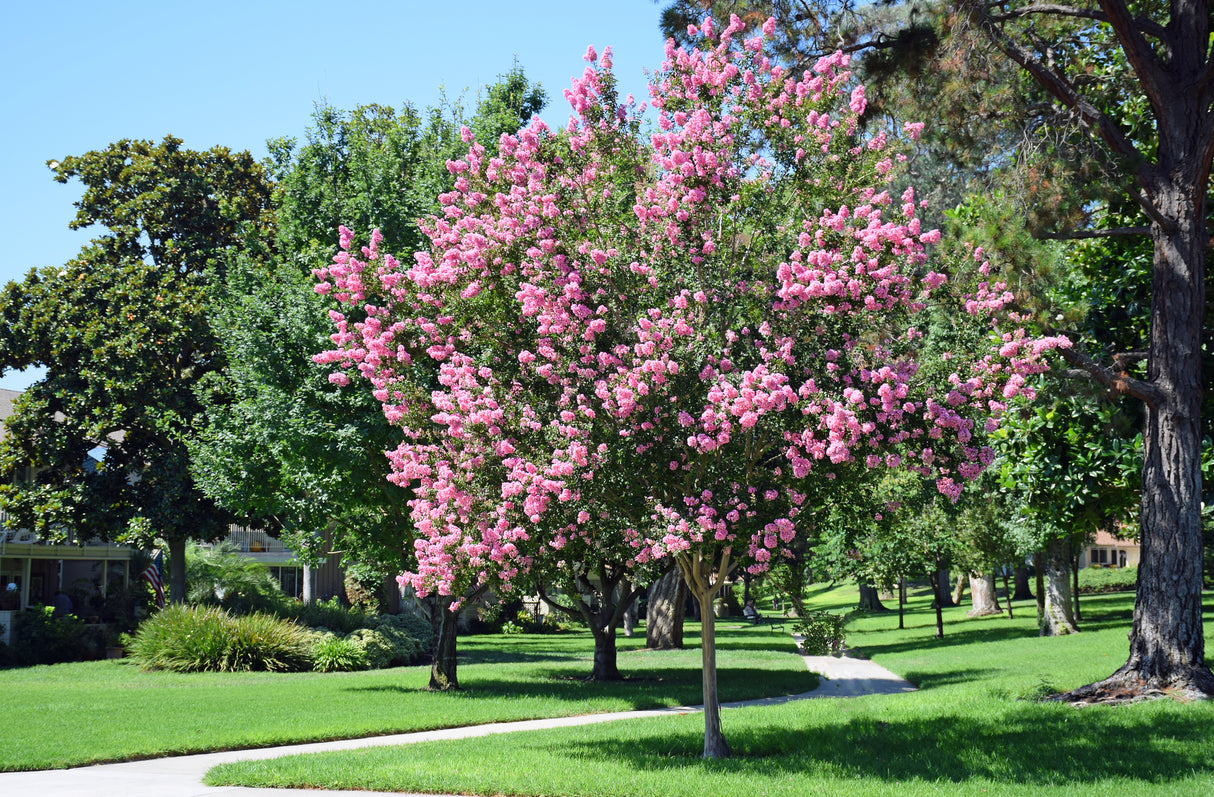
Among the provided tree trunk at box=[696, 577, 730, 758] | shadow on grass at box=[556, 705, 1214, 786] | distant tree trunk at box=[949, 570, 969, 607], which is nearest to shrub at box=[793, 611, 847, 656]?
shadow on grass at box=[556, 705, 1214, 786]

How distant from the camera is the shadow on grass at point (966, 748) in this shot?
29.6 ft

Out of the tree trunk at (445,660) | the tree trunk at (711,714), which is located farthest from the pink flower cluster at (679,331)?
the tree trunk at (445,660)

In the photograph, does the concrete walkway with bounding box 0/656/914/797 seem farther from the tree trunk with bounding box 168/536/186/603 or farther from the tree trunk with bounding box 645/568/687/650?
the tree trunk with bounding box 168/536/186/603

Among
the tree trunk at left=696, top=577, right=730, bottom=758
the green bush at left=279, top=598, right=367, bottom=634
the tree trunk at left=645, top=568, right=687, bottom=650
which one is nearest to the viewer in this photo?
the tree trunk at left=696, top=577, right=730, bottom=758

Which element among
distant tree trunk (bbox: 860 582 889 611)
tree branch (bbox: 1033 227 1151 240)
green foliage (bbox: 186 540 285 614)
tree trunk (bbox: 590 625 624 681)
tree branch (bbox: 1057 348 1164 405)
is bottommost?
distant tree trunk (bbox: 860 582 889 611)

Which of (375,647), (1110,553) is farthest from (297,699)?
(1110,553)

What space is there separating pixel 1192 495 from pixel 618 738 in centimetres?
825

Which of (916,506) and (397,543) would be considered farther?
(916,506)

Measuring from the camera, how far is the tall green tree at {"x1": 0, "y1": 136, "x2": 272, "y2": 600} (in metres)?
28.2

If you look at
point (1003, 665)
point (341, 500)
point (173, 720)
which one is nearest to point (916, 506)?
point (1003, 665)

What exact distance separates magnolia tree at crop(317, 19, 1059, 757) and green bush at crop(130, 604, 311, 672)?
13.9 m

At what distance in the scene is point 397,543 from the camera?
19.1 meters

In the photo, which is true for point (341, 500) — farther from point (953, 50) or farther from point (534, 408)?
point (953, 50)

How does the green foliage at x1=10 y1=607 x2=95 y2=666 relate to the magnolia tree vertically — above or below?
below
